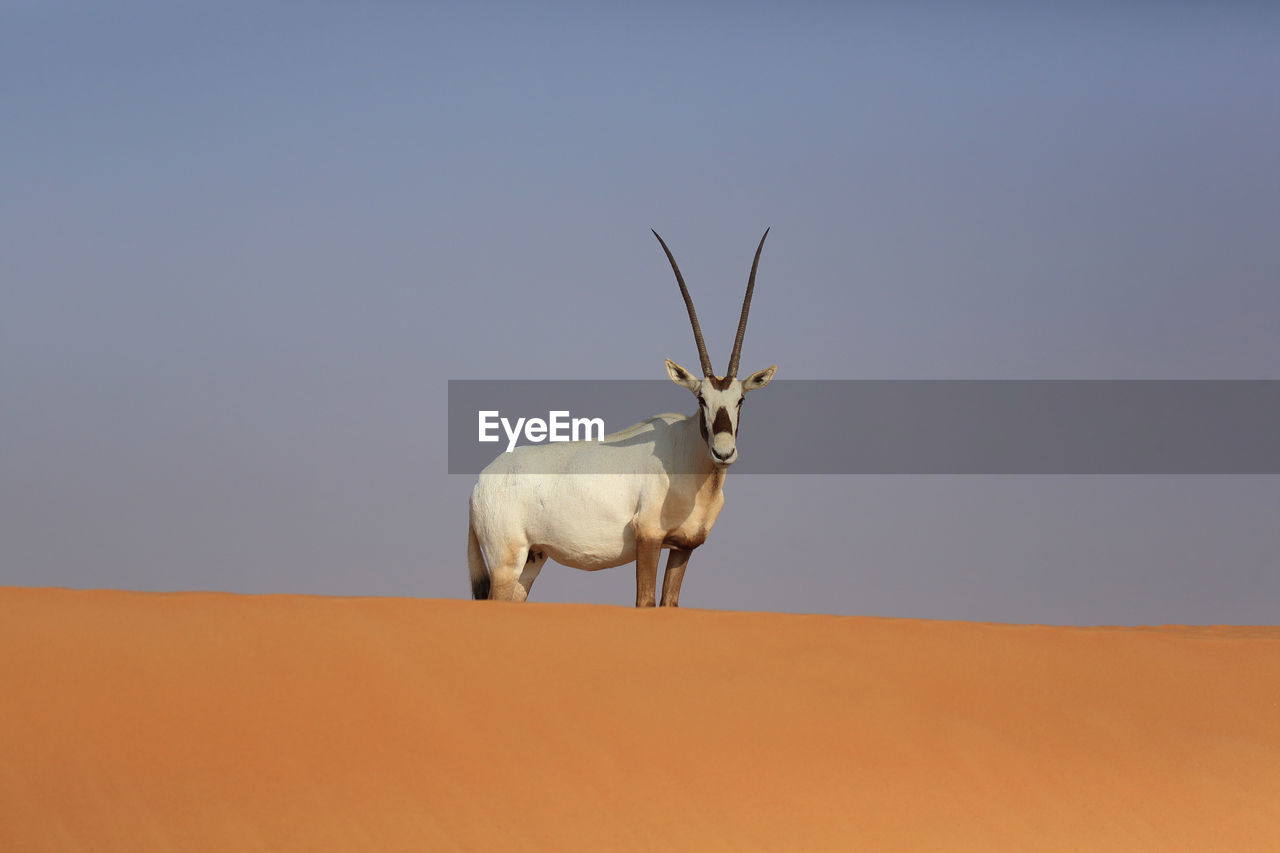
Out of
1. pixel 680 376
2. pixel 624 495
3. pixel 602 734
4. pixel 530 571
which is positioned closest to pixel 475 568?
pixel 530 571

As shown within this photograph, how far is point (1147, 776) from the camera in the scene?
6.09 m

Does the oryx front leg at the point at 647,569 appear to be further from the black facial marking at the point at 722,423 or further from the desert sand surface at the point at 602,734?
the desert sand surface at the point at 602,734

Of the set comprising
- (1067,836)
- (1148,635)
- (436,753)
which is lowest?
(1067,836)

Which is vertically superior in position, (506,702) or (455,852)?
(506,702)

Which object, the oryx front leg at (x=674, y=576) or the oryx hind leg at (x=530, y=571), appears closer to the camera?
the oryx front leg at (x=674, y=576)

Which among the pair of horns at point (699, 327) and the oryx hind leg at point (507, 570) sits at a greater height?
the pair of horns at point (699, 327)

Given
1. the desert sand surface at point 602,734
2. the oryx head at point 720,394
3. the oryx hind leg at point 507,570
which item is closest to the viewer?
the desert sand surface at point 602,734

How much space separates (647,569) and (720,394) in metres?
1.60

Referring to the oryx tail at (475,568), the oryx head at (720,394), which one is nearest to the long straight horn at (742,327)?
the oryx head at (720,394)

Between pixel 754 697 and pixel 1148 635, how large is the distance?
11.6 feet

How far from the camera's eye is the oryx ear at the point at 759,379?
34.7 ft

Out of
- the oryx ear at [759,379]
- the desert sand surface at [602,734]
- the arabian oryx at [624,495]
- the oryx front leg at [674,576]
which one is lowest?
the desert sand surface at [602,734]

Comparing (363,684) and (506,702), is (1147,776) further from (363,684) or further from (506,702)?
(363,684)

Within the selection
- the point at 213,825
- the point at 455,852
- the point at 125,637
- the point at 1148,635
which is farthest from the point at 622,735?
the point at 1148,635
